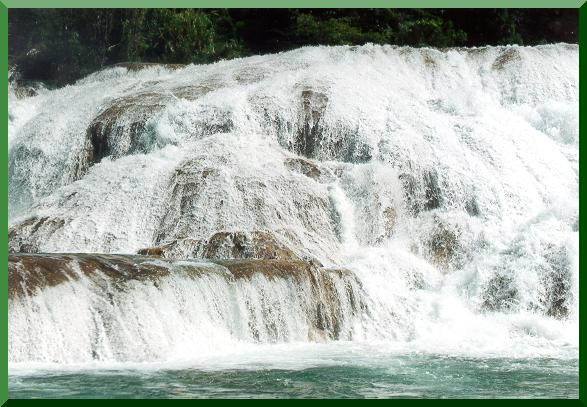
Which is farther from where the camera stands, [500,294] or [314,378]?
[500,294]

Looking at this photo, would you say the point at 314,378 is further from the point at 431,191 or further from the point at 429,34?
the point at 429,34

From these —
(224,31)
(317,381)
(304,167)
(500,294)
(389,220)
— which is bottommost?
(317,381)

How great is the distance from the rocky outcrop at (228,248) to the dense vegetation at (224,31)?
1394 cm

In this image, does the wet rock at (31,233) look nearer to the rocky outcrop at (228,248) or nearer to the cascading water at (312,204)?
the cascading water at (312,204)

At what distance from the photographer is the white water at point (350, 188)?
43.4 ft

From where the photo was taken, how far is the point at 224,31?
107ft

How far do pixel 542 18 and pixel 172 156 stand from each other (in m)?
17.9

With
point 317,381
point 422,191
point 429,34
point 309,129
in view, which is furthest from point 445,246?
point 429,34

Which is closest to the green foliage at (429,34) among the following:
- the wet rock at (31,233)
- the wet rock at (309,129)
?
the wet rock at (309,129)

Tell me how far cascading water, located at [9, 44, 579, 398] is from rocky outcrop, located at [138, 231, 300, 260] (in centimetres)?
3

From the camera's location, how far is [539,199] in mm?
18547

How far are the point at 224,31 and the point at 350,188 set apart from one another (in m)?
16.2

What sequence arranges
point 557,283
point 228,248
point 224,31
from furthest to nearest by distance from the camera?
point 224,31, point 557,283, point 228,248

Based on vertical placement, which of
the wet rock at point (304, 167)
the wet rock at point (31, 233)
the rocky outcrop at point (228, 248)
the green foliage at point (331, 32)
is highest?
the green foliage at point (331, 32)
